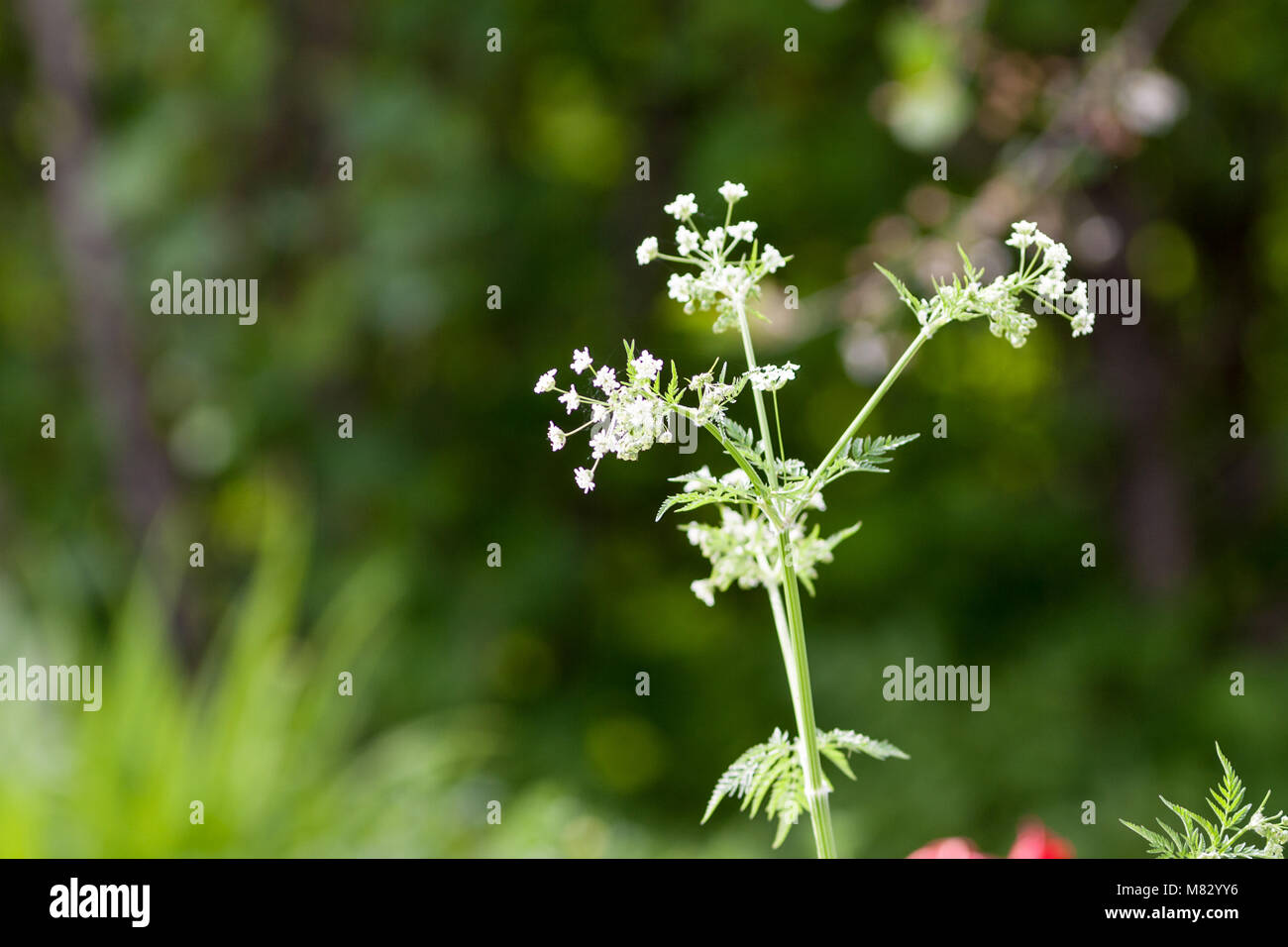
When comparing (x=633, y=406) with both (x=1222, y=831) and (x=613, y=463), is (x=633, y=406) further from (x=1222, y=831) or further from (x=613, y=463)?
(x=613, y=463)

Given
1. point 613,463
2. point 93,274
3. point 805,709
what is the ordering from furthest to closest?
1. point 93,274
2. point 613,463
3. point 805,709

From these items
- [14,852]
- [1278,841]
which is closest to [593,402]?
[1278,841]

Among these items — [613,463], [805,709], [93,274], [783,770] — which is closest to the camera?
[805,709]

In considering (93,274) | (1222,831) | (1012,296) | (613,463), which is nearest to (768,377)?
(1012,296)

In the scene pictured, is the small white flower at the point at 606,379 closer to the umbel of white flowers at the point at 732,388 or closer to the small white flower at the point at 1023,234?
the umbel of white flowers at the point at 732,388

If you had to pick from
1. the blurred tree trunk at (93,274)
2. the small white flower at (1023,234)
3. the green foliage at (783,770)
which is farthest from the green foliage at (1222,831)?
the blurred tree trunk at (93,274)
